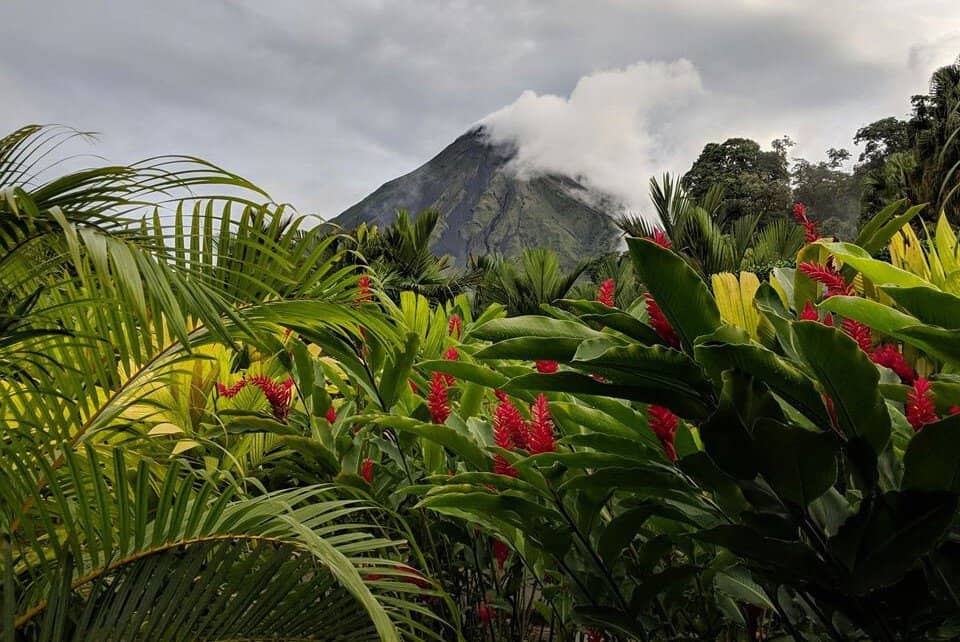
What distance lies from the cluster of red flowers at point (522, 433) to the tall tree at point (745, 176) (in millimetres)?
27309

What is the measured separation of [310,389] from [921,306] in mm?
1271

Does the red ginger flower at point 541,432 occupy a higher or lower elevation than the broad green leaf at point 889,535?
higher

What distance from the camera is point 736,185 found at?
96.9 ft

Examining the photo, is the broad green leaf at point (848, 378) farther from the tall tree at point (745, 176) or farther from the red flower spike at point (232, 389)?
the tall tree at point (745, 176)

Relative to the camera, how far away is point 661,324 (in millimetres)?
774

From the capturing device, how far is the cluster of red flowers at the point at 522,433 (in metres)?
0.86

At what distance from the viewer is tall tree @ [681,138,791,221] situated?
28562 millimetres

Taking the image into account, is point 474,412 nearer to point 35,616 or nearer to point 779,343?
point 779,343

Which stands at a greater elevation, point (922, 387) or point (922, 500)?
point (922, 387)

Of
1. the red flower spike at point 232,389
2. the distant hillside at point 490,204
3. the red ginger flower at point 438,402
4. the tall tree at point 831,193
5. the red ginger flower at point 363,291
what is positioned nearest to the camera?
the red ginger flower at point 438,402

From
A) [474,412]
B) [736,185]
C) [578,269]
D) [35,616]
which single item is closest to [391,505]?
[474,412]

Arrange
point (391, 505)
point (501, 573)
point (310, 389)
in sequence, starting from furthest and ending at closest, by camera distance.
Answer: point (310, 389), point (391, 505), point (501, 573)

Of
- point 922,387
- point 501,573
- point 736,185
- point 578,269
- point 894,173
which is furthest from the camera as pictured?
point 736,185

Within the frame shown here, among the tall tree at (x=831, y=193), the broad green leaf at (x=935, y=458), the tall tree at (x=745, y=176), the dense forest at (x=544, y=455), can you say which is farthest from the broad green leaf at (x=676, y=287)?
the tall tree at (x=831, y=193)
